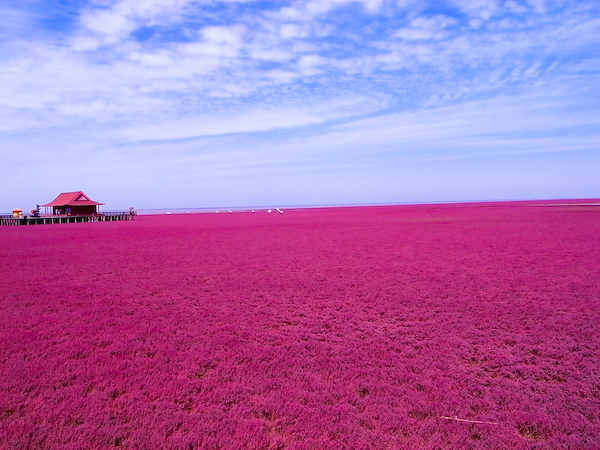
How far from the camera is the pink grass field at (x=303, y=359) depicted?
426 cm

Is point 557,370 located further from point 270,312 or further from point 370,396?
point 270,312

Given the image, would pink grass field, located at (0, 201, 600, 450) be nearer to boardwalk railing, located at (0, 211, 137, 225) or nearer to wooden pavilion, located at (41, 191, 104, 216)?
boardwalk railing, located at (0, 211, 137, 225)

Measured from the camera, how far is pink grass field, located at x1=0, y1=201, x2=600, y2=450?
426 centimetres

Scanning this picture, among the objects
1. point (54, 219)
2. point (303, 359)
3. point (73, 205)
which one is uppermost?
point (73, 205)

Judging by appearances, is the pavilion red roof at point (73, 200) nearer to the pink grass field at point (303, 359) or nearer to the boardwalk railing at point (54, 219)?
the boardwalk railing at point (54, 219)

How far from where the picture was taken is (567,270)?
12.1 metres

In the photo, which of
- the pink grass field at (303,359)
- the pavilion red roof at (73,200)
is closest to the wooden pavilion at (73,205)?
the pavilion red roof at (73,200)

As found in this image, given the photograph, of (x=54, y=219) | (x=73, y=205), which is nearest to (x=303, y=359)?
(x=54, y=219)

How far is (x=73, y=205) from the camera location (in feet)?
175

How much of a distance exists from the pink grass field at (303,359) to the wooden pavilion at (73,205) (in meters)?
45.3

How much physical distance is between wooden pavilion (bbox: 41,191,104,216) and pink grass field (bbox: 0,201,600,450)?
4525 centimetres

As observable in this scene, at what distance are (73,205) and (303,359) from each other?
5463cm

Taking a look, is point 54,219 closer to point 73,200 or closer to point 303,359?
point 73,200

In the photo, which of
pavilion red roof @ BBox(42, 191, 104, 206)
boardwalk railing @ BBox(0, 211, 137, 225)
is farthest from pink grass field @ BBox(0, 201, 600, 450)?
pavilion red roof @ BBox(42, 191, 104, 206)
